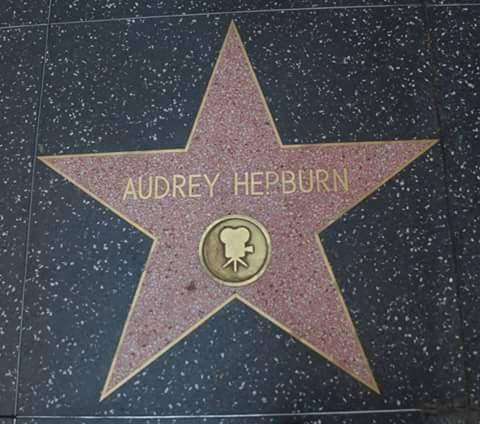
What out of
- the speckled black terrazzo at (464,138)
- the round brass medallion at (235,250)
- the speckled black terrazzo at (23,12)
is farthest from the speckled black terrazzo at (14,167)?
the speckled black terrazzo at (464,138)

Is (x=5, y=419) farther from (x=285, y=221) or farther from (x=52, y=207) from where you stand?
(x=285, y=221)

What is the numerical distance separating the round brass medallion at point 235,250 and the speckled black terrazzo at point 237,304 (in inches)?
3.0

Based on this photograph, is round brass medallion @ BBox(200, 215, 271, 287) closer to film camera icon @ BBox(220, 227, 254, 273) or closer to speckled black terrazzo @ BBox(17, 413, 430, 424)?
film camera icon @ BBox(220, 227, 254, 273)

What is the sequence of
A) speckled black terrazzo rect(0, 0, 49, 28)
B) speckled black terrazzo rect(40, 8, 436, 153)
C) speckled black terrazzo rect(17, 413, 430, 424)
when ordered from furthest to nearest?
speckled black terrazzo rect(0, 0, 49, 28) → speckled black terrazzo rect(40, 8, 436, 153) → speckled black terrazzo rect(17, 413, 430, 424)

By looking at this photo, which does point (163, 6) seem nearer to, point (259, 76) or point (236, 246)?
point (259, 76)

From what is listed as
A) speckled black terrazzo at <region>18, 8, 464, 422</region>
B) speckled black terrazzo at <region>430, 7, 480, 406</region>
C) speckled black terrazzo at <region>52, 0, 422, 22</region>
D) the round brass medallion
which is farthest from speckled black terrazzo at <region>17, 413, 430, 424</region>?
speckled black terrazzo at <region>52, 0, 422, 22</region>

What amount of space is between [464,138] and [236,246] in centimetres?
59

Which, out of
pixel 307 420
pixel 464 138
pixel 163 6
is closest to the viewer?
pixel 307 420

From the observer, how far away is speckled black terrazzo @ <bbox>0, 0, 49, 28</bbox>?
4.55 ft

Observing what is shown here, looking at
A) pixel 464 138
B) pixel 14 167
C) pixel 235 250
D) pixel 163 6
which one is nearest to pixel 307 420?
pixel 235 250

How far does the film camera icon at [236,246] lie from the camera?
3.82 ft

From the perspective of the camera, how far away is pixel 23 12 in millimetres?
1396

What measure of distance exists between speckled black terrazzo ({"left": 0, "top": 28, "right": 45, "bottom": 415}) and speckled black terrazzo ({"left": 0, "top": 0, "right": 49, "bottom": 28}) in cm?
3

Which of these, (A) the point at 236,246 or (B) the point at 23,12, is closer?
(A) the point at 236,246
